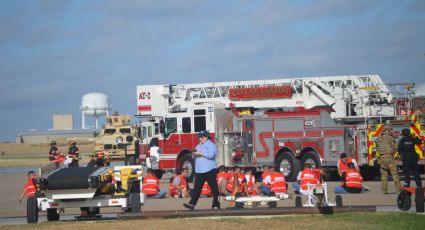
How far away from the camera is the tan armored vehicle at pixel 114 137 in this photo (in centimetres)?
5091

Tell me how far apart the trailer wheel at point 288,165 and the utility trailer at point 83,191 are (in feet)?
41.5

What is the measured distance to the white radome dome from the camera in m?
149

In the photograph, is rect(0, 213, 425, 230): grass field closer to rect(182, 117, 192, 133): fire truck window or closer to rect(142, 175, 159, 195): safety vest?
rect(142, 175, 159, 195): safety vest

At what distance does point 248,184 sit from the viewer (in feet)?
76.7

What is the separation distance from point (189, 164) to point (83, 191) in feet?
52.0

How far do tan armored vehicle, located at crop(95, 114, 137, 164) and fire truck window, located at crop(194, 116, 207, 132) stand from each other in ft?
55.3

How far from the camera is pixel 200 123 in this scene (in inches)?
1319

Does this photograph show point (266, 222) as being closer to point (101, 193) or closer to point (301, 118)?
point (101, 193)

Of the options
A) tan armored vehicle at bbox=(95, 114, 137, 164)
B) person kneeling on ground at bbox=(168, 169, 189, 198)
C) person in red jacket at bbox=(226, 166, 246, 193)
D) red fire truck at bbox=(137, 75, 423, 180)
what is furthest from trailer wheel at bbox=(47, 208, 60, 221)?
tan armored vehicle at bbox=(95, 114, 137, 164)

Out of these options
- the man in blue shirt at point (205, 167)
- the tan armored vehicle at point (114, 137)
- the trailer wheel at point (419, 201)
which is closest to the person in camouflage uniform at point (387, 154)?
the trailer wheel at point (419, 201)

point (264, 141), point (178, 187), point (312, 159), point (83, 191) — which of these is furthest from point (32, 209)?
point (264, 141)

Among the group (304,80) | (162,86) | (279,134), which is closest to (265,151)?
(279,134)

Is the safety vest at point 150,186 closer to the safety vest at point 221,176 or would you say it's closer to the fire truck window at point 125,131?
the safety vest at point 221,176

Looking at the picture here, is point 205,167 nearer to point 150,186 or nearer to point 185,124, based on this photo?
point 150,186
